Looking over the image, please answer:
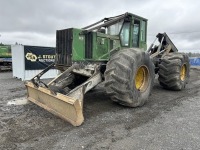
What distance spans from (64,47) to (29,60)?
790cm

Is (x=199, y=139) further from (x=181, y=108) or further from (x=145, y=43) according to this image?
(x=145, y=43)

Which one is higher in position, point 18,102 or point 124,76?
point 124,76

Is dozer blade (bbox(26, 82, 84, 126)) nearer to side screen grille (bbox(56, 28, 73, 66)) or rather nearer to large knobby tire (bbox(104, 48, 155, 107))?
side screen grille (bbox(56, 28, 73, 66))

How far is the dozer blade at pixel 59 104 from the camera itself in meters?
4.38

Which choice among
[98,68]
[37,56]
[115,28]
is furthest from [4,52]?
[98,68]

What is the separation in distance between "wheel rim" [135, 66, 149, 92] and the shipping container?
853cm

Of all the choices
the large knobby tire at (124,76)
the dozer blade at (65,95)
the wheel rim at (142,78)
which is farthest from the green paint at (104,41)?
the wheel rim at (142,78)

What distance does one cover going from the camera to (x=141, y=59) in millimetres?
5727

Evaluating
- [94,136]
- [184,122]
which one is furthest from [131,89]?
[94,136]

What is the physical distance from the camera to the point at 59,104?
479 centimetres

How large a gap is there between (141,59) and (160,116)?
62.1 inches

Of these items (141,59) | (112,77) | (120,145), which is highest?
(141,59)

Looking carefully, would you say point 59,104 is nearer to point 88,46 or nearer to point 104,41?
point 88,46

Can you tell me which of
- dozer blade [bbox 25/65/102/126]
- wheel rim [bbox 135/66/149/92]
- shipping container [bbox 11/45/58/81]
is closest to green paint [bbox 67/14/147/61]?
dozer blade [bbox 25/65/102/126]
